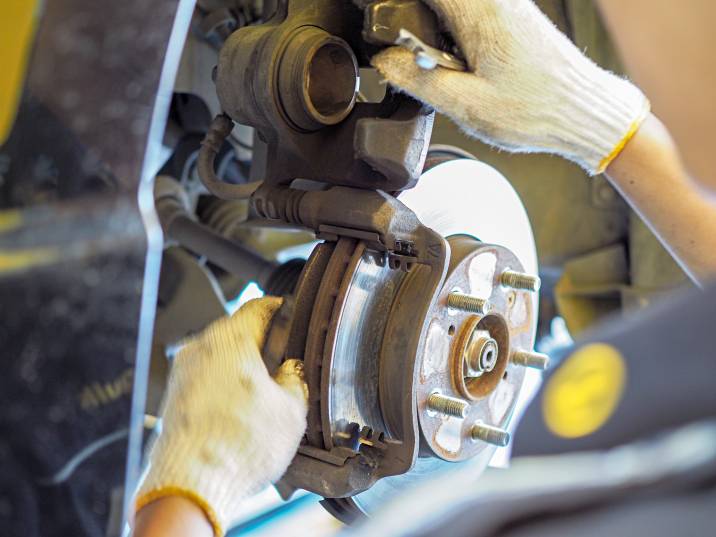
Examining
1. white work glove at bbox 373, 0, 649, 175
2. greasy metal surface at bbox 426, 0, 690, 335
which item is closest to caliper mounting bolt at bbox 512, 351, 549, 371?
white work glove at bbox 373, 0, 649, 175

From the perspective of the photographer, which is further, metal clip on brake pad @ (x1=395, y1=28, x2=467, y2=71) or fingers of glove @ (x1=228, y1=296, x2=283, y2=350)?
fingers of glove @ (x1=228, y1=296, x2=283, y2=350)

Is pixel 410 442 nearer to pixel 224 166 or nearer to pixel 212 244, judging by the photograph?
pixel 212 244

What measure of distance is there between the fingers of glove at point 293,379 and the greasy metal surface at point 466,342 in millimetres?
119

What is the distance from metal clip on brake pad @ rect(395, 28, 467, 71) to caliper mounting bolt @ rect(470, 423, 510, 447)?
0.42m

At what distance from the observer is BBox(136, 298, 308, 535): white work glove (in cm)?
82

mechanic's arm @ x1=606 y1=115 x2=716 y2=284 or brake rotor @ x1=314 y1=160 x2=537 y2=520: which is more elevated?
mechanic's arm @ x1=606 y1=115 x2=716 y2=284

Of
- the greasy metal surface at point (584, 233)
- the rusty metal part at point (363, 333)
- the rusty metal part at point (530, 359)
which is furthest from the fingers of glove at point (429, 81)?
the greasy metal surface at point (584, 233)

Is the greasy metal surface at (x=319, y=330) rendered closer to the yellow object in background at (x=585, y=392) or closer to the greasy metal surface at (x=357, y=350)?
the greasy metal surface at (x=357, y=350)

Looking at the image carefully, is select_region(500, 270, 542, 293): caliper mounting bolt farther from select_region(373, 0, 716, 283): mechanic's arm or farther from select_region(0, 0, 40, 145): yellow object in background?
select_region(0, 0, 40, 145): yellow object in background

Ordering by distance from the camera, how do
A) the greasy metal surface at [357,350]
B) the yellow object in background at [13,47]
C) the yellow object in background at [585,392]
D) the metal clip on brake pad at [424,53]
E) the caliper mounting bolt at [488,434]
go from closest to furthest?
the yellow object in background at [585,392] → the yellow object in background at [13,47] → the metal clip on brake pad at [424,53] → the greasy metal surface at [357,350] → the caliper mounting bolt at [488,434]

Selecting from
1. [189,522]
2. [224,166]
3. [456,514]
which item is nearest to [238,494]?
[189,522]

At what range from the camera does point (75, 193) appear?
2.10 ft

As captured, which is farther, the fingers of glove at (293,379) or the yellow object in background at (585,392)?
the fingers of glove at (293,379)

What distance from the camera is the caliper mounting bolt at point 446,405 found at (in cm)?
92
